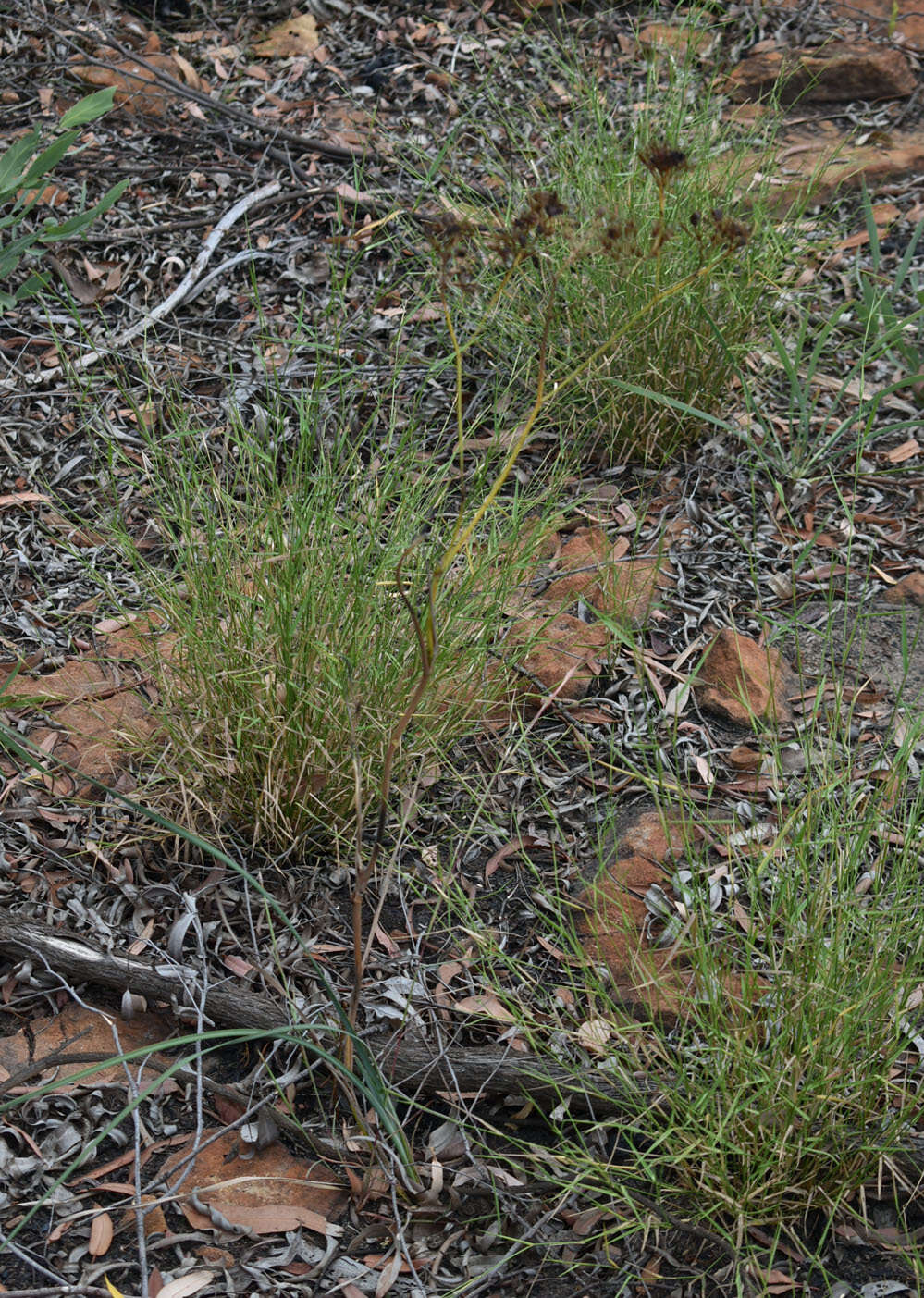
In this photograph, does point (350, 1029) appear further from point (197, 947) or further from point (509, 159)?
point (509, 159)

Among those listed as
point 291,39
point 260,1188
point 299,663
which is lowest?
point 260,1188

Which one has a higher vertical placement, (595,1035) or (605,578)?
(605,578)

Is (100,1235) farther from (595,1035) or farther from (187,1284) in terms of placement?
(595,1035)

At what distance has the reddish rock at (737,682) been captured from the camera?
2.54m

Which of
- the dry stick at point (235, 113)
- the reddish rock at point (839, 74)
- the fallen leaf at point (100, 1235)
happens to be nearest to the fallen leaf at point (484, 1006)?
the fallen leaf at point (100, 1235)

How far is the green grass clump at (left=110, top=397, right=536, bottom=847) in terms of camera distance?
213 centimetres

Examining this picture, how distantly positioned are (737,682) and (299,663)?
3.21 ft

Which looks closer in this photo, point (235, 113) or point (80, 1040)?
point (80, 1040)

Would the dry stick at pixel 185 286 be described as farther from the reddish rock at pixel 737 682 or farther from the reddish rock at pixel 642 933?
→ the reddish rock at pixel 642 933

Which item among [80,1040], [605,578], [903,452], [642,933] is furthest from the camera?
[903,452]

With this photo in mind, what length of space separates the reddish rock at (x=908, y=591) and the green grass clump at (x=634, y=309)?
600 millimetres

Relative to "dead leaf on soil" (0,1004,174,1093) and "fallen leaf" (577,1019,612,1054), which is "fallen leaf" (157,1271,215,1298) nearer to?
"dead leaf on soil" (0,1004,174,1093)

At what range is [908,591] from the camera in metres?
2.81

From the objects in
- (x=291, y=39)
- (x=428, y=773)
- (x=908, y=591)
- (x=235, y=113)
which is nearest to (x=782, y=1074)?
(x=428, y=773)
